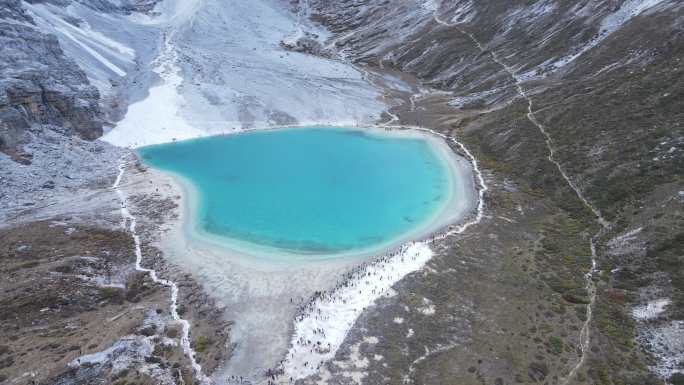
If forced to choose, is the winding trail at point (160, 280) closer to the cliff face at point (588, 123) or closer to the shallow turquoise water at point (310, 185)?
the shallow turquoise water at point (310, 185)

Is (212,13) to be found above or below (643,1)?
above

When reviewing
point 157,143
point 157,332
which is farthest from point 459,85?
point 157,332

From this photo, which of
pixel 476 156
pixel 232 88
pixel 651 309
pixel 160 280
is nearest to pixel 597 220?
pixel 651 309

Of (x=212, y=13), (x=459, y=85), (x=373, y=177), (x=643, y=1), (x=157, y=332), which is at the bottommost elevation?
(x=157, y=332)

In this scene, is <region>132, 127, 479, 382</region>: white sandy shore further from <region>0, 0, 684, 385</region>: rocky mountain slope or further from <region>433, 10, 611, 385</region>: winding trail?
<region>433, 10, 611, 385</region>: winding trail

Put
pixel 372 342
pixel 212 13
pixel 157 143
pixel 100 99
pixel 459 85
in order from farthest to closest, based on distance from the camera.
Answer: pixel 212 13 → pixel 459 85 → pixel 100 99 → pixel 157 143 → pixel 372 342

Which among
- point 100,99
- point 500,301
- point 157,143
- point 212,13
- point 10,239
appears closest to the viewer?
point 500,301

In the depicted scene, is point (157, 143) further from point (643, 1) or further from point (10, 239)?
point (643, 1)

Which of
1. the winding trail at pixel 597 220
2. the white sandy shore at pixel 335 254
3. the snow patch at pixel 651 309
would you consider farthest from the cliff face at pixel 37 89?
the snow patch at pixel 651 309
